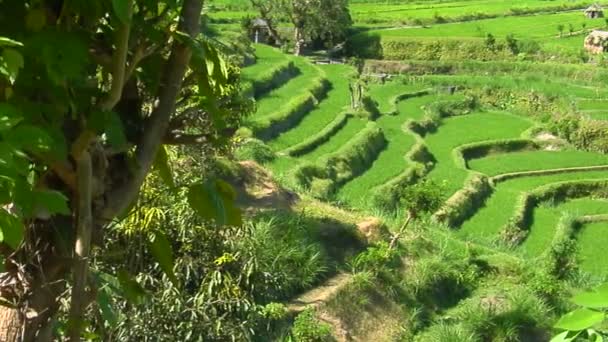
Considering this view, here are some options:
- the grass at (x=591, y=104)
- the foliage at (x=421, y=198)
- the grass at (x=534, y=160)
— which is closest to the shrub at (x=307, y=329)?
the foliage at (x=421, y=198)

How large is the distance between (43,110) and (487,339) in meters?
9.25

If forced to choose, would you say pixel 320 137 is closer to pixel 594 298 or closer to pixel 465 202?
pixel 465 202

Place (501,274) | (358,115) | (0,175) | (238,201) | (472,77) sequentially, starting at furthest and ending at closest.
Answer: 1. (472,77)
2. (358,115)
3. (501,274)
4. (238,201)
5. (0,175)

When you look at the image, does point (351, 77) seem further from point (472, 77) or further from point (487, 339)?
point (487, 339)

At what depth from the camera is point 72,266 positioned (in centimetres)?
143

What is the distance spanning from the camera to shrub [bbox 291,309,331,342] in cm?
807

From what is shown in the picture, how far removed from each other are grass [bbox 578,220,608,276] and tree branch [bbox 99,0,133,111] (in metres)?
17.1

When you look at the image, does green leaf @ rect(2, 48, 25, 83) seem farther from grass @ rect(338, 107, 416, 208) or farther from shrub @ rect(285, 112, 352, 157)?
shrub @ rect(285, 112, 352, 157)

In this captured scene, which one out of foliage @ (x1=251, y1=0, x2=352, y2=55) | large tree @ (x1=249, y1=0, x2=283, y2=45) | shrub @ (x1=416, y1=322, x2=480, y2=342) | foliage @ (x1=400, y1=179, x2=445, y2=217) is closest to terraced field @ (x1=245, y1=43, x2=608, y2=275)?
foliage @ (x1=400, y1=179, x2=445, y2=217)

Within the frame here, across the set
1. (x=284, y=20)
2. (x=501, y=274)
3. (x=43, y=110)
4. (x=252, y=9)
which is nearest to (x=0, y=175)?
(x=43, y=110)

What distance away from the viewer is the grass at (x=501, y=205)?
1928cm

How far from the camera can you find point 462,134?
28.2m

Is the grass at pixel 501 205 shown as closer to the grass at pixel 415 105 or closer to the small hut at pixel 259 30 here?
the grass at pixel 415 105

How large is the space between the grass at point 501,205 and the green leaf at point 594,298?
15695mm
